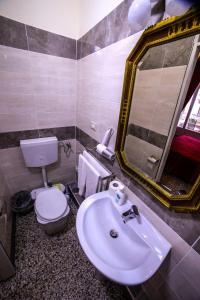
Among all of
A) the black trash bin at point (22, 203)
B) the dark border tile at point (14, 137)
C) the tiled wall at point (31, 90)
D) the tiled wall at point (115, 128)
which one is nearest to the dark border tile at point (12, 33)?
the tiled wall at point (31, 90)

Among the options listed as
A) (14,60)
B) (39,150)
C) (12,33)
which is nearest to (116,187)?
(39,150)

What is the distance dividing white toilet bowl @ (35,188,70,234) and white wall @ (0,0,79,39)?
5.78 feet

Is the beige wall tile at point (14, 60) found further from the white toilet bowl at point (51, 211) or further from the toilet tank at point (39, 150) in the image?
the white toilet bowl at point (51, 211)

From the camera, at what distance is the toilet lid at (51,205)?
1.39 m

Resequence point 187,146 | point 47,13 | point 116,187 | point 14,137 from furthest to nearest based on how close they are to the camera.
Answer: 1. point 14,137
2. point 47,13
3. point 116,187
4. point 187,146

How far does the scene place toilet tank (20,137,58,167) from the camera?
1557 millimetres

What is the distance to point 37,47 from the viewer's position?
52.2 inches

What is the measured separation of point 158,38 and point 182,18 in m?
0.13

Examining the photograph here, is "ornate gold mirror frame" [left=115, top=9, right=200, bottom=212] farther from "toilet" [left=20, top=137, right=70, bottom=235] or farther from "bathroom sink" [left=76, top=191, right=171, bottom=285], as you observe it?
"toilet" [left=20, top=137, right=70, bottom=235]

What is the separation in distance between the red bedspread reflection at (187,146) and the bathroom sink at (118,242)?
52 centimetres

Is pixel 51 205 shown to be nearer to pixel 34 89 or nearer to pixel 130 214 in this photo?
pixel 130 214

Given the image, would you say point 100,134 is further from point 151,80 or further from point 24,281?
point 24,281

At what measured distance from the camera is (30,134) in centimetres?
161

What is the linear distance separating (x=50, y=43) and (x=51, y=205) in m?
1.72
